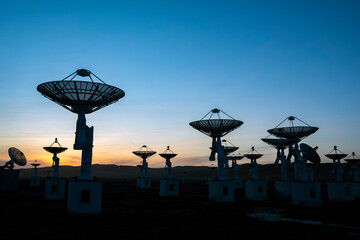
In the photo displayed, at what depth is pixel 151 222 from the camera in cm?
2284

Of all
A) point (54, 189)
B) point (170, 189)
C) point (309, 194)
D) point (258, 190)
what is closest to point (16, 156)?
point (54, 189)

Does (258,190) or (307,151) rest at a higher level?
(307,151)

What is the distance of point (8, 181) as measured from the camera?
200 ft

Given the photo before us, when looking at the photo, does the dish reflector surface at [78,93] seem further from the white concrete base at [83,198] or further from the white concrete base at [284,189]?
the white concrete base at [284,189]

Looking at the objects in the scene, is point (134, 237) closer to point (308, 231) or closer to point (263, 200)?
point (308, 231)

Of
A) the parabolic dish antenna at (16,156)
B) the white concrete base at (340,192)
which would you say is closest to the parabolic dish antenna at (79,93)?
the white concrete base at (340,192)

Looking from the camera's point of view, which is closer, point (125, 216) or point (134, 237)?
point (134, 237)

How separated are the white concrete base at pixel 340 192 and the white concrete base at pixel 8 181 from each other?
6093 centimetres

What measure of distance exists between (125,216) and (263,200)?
2641 centimetres

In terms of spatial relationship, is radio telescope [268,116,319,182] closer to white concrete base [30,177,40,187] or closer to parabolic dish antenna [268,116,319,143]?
parabolic dish antenna [268,116,319,143]

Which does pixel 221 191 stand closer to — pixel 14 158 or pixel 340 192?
pixel 340 192

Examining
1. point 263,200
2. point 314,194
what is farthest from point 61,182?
point 314,194

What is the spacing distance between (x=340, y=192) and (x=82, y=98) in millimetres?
42319

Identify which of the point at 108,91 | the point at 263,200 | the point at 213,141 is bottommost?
the point at 263,200
